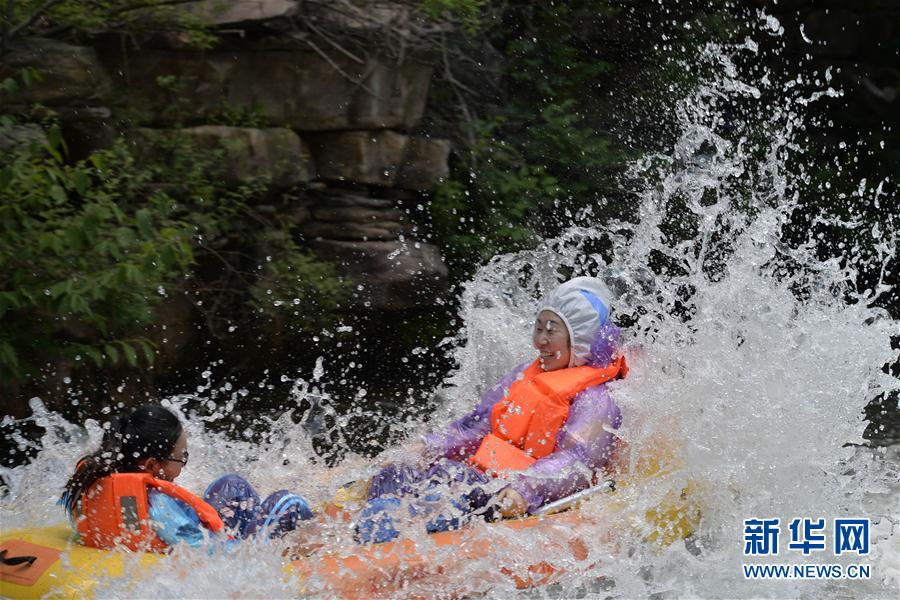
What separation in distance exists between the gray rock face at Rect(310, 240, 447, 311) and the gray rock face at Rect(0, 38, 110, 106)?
5.07 feet

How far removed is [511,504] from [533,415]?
36cm

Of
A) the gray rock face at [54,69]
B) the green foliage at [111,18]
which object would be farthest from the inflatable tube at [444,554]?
the green foliage at [111,18]

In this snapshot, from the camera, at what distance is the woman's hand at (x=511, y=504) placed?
11.3ft

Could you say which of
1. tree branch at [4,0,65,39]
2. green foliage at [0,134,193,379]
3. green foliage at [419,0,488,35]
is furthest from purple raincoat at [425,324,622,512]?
tree branch at [4,0,65,39]

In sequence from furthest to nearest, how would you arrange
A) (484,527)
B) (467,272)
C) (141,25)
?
(467,272), (141,25), (484,527)

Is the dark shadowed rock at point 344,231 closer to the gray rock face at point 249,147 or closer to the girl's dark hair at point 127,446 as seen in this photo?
the gray rock face at point 249,147

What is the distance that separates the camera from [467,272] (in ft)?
22.0

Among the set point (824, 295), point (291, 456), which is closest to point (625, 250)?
point (824, 295)

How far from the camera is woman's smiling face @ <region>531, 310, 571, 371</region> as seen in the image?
12.4 feet

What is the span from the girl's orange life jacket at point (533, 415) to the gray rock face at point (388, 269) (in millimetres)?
2444

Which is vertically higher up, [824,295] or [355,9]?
[355,9]

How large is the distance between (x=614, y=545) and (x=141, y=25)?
3681 mm

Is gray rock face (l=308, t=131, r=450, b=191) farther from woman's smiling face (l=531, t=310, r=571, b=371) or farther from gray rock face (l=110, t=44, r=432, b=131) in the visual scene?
woman's smiling face (l=531, t=310, r=571, b=371)

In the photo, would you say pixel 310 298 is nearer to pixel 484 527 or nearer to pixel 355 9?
pixel 355 9
